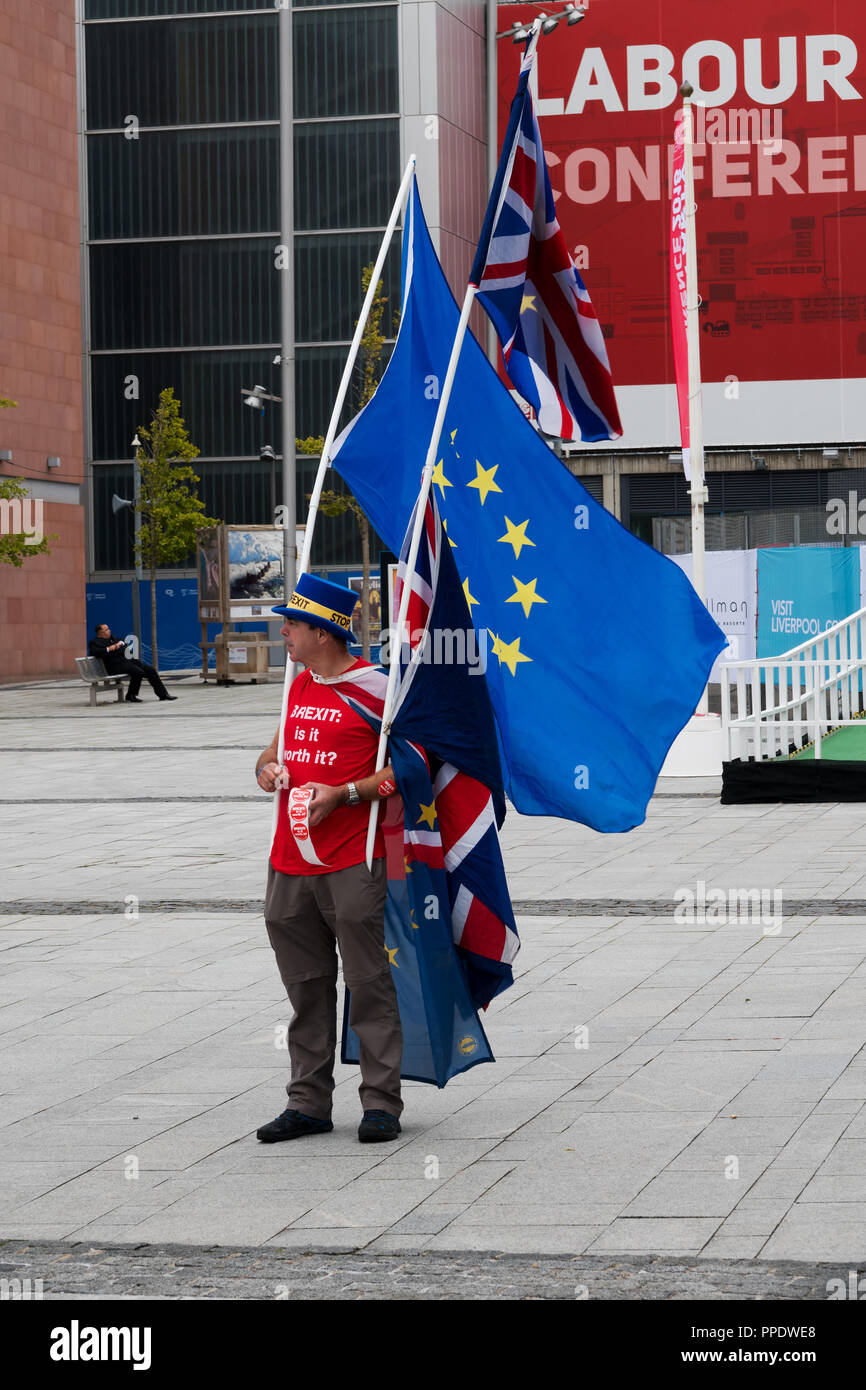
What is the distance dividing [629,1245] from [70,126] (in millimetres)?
42466

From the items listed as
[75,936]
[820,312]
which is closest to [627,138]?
[820,312]

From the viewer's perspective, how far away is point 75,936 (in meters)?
10.0

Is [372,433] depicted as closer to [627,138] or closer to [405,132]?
[627,138]

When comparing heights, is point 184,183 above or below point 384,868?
above

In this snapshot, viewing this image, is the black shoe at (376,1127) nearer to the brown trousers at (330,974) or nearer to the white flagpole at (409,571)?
the brown trousers at (330,974)

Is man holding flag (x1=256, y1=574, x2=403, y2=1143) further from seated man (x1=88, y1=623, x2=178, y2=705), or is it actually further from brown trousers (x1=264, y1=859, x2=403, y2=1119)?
seated man (x1=88, y1=623, x2=178, y2=705)

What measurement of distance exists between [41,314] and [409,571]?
1508 inches

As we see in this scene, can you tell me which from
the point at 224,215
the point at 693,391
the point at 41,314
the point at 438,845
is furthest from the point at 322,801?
the point at 224,215

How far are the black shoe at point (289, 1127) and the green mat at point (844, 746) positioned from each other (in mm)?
10246

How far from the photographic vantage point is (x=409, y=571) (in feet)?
20.5

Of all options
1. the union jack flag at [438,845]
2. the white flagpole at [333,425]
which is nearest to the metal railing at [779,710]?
the white flagpole at [333,425]

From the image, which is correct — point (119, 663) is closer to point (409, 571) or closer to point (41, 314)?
point (41, 314)

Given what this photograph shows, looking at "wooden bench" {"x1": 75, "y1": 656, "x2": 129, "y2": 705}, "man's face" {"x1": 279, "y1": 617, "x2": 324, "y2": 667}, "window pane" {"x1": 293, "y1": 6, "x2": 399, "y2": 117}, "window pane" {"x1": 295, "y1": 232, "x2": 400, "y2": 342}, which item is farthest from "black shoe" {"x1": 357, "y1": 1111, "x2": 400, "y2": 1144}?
"window pane" {"x1": 293, "y1": 6, "x2": 399, "y2": 117}

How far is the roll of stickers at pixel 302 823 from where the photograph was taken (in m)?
6.07
